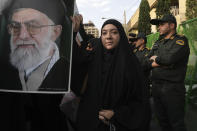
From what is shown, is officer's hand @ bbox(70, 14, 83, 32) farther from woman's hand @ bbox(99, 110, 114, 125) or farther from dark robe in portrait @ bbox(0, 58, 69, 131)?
woman's hand @ bbox(99, 110, 114, 125)

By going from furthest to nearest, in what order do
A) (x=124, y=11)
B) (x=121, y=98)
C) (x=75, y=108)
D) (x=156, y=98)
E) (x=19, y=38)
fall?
(x=124, y=11) < (x=156, y=98) < (x=75, y=108) < (x=121, y=98) < (x=19, y=38)

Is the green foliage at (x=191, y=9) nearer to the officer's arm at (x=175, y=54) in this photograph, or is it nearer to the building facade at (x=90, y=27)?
the officer's arm at (x=175, y=54)

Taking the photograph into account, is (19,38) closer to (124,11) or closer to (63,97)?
(63,97)

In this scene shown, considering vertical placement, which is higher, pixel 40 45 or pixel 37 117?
pixel 40 45

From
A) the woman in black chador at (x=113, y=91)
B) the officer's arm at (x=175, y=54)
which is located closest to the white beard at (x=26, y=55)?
the woman in black chador at (x=113, y=91)

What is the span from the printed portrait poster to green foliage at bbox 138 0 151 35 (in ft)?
86.7

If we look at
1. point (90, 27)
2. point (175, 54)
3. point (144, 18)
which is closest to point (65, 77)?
point (175, 54)

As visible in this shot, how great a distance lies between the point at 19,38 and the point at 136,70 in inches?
38.3

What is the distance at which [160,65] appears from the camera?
2559 millimetres

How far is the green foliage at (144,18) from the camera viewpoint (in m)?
26.9

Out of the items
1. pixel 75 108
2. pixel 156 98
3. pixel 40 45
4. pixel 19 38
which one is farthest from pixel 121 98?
pixel 156 98

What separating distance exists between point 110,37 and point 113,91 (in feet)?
1.58

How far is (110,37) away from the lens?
5.63 feet

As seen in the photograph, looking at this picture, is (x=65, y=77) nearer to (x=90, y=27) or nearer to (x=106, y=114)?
(x=106, y=114)
